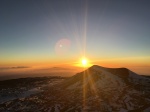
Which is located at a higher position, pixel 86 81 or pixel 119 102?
pixel 86 81

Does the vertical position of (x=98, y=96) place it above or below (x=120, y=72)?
below

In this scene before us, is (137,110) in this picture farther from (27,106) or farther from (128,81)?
(27,106)

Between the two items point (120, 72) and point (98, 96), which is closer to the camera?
point (98, 96)

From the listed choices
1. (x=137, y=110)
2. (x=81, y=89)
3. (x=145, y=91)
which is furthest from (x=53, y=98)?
(x=145, y=91)

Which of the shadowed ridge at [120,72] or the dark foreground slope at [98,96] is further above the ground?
the shadowed ridge at [120,72]

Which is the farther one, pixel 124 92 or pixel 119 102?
pixel 124 92

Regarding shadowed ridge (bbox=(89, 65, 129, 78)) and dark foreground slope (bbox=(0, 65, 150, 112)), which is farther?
shadowed ridge (bbox=(89, 65, 129, 78))

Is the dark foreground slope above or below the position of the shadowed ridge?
below

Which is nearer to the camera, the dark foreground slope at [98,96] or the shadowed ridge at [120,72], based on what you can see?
the dark foreground slope at [98,96]
